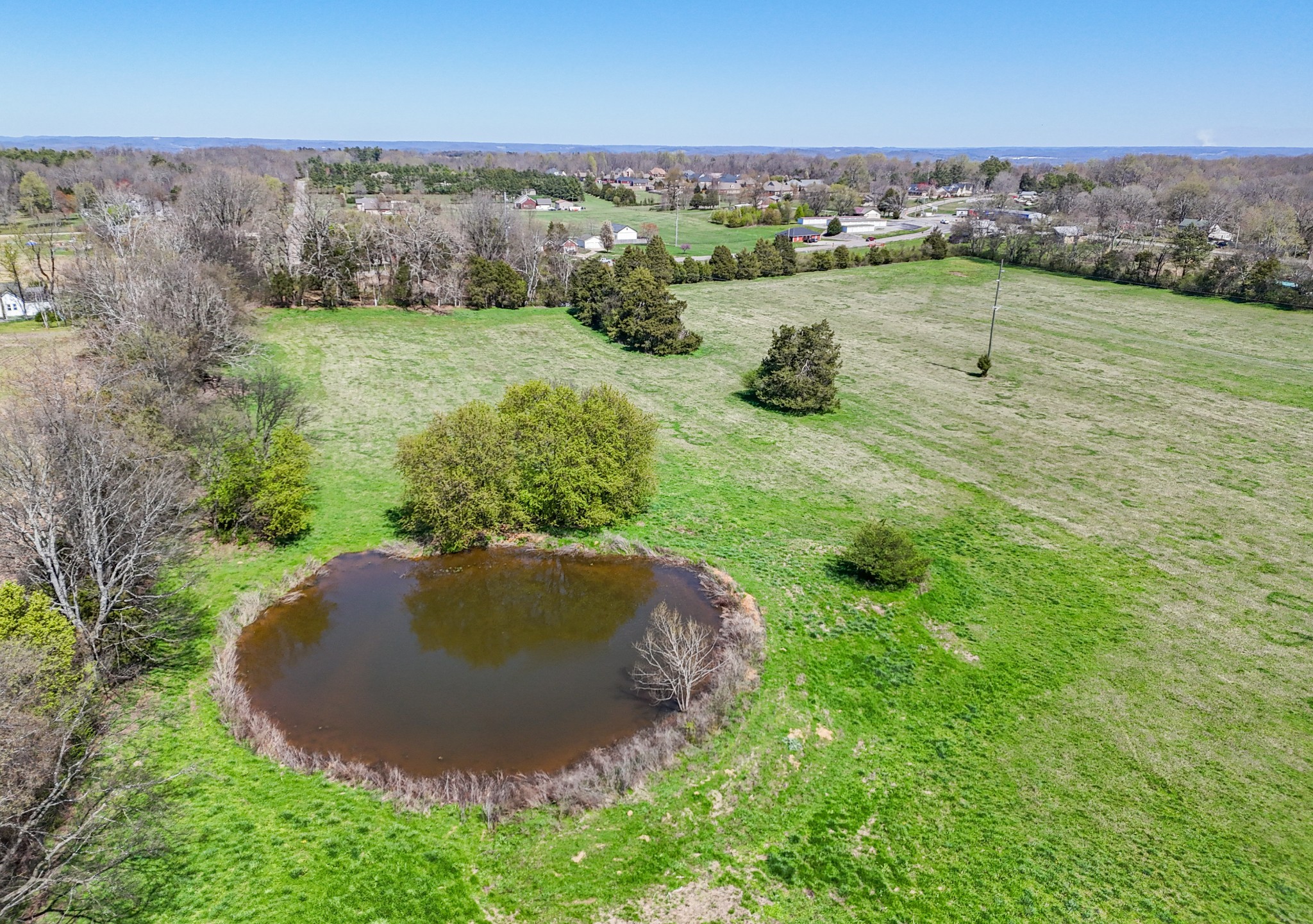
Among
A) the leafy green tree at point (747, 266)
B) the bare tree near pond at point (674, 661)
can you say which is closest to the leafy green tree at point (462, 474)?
the bare tree near pond at point (674, 661)

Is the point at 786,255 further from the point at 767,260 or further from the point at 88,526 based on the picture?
the point at 88,526

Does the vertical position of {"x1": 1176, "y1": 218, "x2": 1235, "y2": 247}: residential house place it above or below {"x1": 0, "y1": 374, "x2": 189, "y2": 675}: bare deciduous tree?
above

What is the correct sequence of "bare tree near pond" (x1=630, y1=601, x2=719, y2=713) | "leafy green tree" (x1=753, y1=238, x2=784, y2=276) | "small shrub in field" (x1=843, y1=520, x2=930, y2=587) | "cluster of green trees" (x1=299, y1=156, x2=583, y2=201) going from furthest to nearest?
"cluster of green trees" (x1=299, y1=156, x2=583, y2=201) < "leafy green tree" (x1=753, y1=238, x2=784, y2=276) < "small shrub in field" (x1=843, y1=520, x2=930, y2=587) < "bare tree near pond" (x1=630, y1=601, x2=719, y2=713)

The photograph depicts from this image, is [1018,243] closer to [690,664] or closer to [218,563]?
[690,664]

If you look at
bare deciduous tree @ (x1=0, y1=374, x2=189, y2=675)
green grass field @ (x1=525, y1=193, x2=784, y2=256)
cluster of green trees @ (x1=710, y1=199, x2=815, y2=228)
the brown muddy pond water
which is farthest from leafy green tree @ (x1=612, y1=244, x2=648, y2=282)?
cluster of green trees @ (x1=710, y1=199, x2=815, y2=228)

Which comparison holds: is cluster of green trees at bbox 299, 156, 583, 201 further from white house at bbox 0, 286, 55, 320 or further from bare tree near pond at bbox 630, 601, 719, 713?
bare tree near pond at bbox 630, 601, 719, 713

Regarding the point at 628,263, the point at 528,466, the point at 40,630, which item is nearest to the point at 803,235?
the point at 628,263

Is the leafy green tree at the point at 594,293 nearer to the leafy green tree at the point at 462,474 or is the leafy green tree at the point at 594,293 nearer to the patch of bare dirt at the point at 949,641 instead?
the leafy green tree at the point at 462,474

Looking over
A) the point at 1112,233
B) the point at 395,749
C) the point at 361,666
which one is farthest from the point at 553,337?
the point at 1112,233
